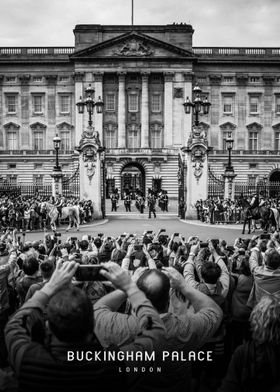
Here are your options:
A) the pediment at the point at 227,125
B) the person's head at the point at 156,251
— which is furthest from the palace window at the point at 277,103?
the person's head at the point at 156,251

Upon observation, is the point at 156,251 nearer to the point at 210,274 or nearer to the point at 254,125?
the point at 210,274

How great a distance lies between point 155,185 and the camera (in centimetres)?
5531

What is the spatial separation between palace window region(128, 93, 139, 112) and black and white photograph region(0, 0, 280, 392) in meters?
0.15

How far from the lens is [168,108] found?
56844mm

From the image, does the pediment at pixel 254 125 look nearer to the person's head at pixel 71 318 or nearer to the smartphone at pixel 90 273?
the smartphone at pixel 90 273

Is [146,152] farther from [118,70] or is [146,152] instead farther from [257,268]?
[257,268]

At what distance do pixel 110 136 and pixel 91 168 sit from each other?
28301mm

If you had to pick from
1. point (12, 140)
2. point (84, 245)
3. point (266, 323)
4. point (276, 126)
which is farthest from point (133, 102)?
point (266, 323)

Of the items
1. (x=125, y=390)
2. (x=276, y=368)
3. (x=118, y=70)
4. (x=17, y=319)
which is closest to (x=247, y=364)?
(x=276, y=368)

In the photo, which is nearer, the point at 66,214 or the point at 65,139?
the point at 66,214

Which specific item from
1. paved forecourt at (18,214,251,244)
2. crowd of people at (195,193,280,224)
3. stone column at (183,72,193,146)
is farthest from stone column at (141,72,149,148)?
paved forecourt at (18,214,251,244)

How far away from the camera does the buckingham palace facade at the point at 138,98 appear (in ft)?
185

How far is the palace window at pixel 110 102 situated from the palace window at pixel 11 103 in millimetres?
11560

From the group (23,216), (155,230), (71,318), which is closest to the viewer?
(71,318)
